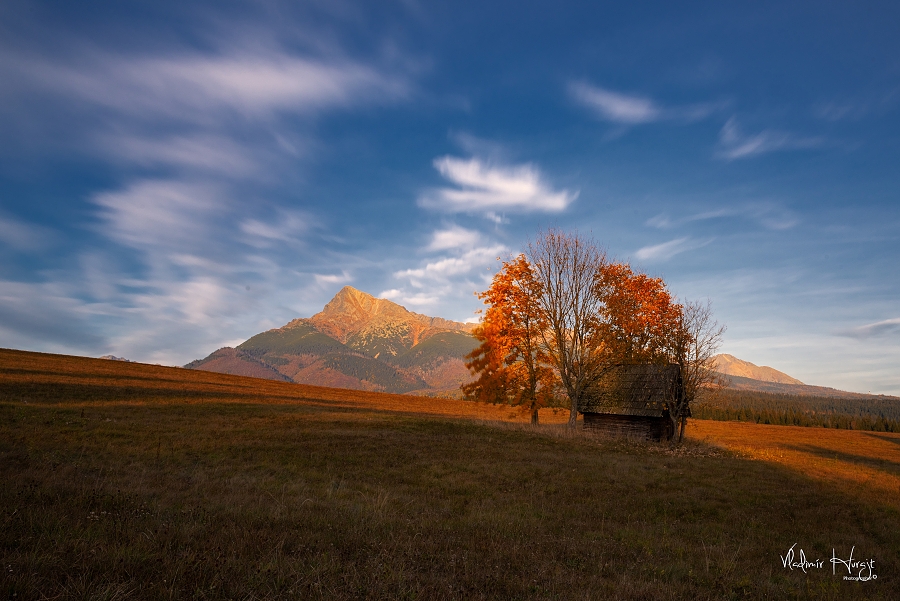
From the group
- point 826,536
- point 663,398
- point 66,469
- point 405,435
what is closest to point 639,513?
point 826,536

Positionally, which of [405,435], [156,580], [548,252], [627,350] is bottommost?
[405,435]

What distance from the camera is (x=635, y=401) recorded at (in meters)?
31.9

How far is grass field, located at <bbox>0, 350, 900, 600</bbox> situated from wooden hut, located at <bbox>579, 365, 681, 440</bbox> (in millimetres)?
7720

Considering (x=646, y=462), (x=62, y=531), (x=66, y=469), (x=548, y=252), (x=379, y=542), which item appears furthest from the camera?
(x=548, y=252)

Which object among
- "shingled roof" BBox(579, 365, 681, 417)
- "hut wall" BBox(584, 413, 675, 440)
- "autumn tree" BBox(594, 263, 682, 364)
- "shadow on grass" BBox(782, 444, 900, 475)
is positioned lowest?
"shadow on grass" BBox(782, 444, 900, 475)

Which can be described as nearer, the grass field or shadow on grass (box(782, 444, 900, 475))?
the grass field

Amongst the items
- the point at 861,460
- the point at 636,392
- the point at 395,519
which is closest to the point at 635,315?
the point at 636,392

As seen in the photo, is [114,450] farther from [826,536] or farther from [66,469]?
[826,536]

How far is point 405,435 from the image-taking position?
84.6ft

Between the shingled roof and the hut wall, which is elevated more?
the shingled roof

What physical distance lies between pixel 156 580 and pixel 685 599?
6367 mm

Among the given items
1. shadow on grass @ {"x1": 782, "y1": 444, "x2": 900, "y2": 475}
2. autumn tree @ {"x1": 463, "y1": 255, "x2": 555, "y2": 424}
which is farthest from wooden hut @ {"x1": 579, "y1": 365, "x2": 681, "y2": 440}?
shadow on grass @ {"x1": 782, "y1": 444, "x2": 900, "y2": 475}

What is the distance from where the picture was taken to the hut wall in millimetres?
31828

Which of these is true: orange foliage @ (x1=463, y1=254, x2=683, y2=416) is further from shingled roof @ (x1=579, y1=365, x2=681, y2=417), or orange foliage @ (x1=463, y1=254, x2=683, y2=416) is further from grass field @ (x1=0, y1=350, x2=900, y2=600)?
grass field @ (x1=0, y1=350, x2=900, y2=600)
